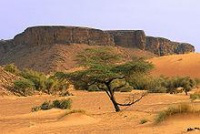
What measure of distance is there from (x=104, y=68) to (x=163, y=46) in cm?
10320

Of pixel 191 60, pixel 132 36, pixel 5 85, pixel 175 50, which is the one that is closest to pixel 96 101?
pixel 5 85

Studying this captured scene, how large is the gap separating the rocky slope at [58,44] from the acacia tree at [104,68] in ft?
217

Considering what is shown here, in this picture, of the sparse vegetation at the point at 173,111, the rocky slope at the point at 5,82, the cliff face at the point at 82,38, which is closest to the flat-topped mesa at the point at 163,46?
the cliff face at the point at 82,38

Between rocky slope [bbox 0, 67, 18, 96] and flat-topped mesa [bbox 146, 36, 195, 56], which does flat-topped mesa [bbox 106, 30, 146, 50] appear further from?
rocky slope [bbox 0, 67, 18, 96]

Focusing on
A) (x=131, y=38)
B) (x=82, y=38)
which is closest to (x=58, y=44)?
(x=82, y=38)

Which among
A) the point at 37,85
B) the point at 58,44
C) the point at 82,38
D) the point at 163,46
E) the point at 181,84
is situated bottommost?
the point at 37,85

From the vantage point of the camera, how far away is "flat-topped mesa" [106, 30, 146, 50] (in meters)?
114

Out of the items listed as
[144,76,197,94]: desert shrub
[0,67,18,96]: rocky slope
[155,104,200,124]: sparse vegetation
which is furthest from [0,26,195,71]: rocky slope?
[155,104,200,124]: sparse vegetation

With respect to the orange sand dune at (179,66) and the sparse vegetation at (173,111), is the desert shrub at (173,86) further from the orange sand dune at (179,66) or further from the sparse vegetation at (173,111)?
the orange sand dune at (179,66)

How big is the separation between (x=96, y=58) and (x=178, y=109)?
32.5 ft

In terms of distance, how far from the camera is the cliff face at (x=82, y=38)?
104 meters

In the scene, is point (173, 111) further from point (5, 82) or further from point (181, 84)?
point (5, 82)

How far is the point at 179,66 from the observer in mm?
79438

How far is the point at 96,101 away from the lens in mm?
31000
